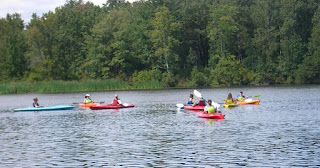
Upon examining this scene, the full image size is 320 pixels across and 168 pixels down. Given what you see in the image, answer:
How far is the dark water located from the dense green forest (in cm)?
4502

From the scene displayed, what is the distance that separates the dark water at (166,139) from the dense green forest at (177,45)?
4502cm

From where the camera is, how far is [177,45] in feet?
279

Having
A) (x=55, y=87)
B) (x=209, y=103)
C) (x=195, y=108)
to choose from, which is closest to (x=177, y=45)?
(x=55, y=87)

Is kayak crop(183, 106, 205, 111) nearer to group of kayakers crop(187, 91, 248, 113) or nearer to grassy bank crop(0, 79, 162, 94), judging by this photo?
group of kayakers crop(187, 91, 248, 113)

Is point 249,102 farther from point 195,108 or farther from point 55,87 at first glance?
point 55,87

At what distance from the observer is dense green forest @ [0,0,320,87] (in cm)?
8194

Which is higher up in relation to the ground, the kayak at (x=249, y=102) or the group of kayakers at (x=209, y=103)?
the group of kayakers at (x=209, y=103)

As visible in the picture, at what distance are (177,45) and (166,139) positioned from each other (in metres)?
61.5

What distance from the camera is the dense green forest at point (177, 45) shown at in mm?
81938

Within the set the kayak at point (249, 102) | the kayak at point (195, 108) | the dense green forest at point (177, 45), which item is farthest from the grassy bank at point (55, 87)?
the kayak at point (195, 108)

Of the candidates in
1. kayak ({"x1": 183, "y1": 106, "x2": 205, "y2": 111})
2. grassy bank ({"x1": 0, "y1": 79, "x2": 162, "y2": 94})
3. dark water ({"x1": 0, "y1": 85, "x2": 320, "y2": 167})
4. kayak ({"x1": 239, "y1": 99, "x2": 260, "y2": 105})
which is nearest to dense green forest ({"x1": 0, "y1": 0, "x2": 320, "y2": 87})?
grassy bank ({"x1": 0, "y1": 79, "x2": 162, "y2": 94})

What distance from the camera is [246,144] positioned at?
21.7m

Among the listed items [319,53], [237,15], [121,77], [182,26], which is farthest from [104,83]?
[319,53]

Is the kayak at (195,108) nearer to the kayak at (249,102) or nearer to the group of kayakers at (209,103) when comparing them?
the group of kayakers at (209,103)
